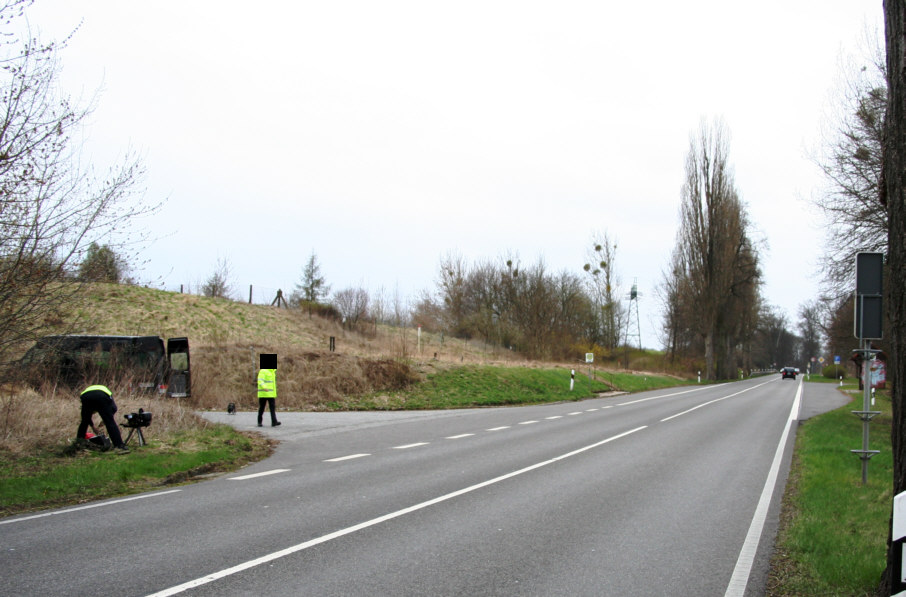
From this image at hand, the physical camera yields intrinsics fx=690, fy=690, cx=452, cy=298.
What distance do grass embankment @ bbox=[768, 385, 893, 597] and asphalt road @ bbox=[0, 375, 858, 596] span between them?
0.78 ft

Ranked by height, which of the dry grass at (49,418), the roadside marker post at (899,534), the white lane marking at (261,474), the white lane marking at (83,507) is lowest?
the white lane marking at (261,474)

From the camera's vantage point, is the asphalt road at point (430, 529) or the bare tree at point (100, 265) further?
the bare tree at point (100, 265)

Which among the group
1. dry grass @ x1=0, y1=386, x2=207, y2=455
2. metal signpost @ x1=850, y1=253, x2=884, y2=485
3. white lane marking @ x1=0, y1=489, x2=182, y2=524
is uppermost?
metal signpost @ x1=850, y1=253, x2=884, y2=485

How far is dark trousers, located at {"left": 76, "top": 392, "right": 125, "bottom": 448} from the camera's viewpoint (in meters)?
10.8

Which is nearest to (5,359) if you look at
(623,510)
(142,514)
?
(142,514)

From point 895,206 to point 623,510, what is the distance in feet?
14.4

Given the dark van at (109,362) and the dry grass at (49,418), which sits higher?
the dark van at (109,362)

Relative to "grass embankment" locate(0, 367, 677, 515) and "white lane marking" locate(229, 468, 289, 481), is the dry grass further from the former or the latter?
"white lane marking" locate(229, 468, 289, 481)

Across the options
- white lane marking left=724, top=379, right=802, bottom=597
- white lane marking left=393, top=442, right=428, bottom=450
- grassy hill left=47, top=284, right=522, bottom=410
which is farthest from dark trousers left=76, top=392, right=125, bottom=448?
white lane marking left=724, top=379, right=802, bottom=597

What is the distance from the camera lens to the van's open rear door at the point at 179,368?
64.5 feet

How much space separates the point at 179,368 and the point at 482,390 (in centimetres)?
1345

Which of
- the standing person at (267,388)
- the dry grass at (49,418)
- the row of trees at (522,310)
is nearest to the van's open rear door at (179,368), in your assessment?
the standing person at (267,388)

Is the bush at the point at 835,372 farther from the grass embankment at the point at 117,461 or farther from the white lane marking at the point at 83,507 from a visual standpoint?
the white lane marking at the point at 83,507

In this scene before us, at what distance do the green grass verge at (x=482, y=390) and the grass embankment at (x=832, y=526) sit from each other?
52.1ft
